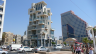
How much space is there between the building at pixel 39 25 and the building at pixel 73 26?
2840 inches

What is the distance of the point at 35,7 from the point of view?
52.1 meters

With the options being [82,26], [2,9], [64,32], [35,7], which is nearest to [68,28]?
[64,32]

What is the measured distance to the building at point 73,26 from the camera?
110 metres

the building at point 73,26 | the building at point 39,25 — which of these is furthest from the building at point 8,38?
the building at point 73,26

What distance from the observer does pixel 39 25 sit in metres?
46.6

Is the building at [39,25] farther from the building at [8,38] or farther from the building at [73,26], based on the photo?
the building at [73,26]

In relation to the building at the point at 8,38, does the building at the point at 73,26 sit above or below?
above

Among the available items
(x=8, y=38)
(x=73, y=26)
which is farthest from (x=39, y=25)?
(x=73, y=26)

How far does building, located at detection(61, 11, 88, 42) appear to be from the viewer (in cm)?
10962

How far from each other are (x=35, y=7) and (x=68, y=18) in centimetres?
8157

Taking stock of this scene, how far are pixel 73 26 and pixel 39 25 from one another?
8290 centimetres

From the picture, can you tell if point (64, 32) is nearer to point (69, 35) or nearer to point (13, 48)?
point (69, 35)

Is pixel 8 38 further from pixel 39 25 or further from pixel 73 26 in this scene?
pixel 73 26

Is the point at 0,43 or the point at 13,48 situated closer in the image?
the point at 13,48
